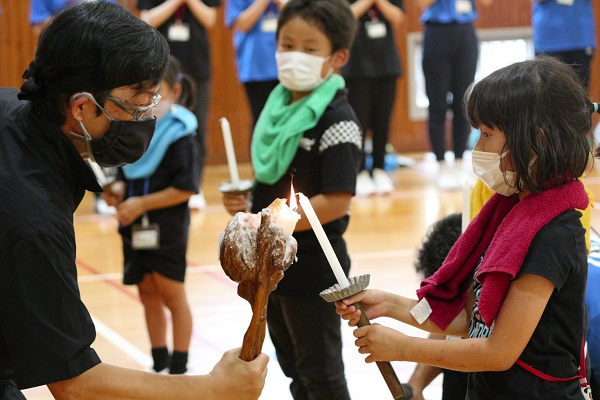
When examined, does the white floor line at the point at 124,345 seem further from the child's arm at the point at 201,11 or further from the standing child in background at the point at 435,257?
the child's arm at the point at 201,11

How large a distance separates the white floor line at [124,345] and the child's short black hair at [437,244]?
1.59 meters

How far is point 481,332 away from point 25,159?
3.37ft

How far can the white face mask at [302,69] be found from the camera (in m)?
2.98

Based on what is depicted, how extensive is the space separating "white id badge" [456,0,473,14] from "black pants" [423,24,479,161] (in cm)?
11

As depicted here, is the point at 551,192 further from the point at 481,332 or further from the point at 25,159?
the point at 25,159

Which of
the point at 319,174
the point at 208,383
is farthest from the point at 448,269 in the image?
the point at 319,174

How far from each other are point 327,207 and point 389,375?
1.00 meters

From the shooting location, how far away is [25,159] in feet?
5.91

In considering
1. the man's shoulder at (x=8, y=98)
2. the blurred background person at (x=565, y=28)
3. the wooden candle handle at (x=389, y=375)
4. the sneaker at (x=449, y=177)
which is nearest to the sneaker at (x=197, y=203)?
the sneaker at (x=449, y=177)

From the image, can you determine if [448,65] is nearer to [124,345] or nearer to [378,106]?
[378,106]

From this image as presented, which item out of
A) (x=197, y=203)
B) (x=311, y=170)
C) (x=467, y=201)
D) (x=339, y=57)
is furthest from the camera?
(x=197, y=203)

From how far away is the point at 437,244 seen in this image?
2764 mm

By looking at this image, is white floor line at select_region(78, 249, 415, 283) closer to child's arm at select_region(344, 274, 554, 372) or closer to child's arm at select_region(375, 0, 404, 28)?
child's arm at select_region(375, 0, 404, 28)

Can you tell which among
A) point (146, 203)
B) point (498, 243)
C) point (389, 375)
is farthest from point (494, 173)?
point (146, 203)
